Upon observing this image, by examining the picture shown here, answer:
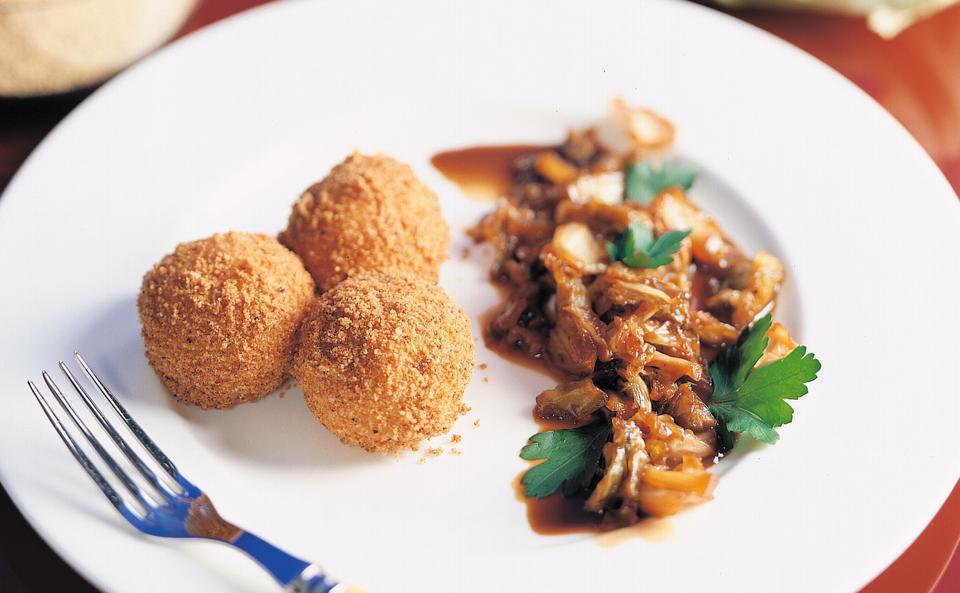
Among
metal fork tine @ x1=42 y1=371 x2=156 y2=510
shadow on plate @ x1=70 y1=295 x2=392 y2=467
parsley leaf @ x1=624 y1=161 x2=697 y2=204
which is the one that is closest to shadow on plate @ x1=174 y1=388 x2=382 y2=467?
shadow on plate @ x1=70 y1=295 x2=392 y2=467

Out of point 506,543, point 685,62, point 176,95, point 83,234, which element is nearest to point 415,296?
point 506,543

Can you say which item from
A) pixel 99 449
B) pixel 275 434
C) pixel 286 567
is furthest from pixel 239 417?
pixel 286 567

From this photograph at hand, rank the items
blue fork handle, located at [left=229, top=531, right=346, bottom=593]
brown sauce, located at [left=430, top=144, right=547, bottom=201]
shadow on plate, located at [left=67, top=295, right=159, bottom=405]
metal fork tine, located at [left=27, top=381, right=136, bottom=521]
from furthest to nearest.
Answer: brown sauce, located at [left=430, top=144, right=547, bottom=201]
shadow on plate, located at [left=67, top=295, right=159, bottom=405]
metal fork tine, located at [left=27, top=381, right=136, bottom=521]
blue fork handle, located at [left=229, top=531, right=346, bottom=593]

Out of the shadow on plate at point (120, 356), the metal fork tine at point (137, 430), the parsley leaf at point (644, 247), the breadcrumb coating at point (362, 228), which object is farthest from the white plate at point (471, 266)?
the parsley leaf at point (644, 247)

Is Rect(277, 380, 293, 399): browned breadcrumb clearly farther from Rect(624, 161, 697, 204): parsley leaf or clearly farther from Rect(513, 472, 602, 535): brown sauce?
Rect(624, 161, 697, 204): parsley leaf

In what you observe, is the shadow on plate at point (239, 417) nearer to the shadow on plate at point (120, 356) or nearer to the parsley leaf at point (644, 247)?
the shadow on plate at point (120, 356)

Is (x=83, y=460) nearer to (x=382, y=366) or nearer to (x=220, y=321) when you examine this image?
(x=220, y=321)
